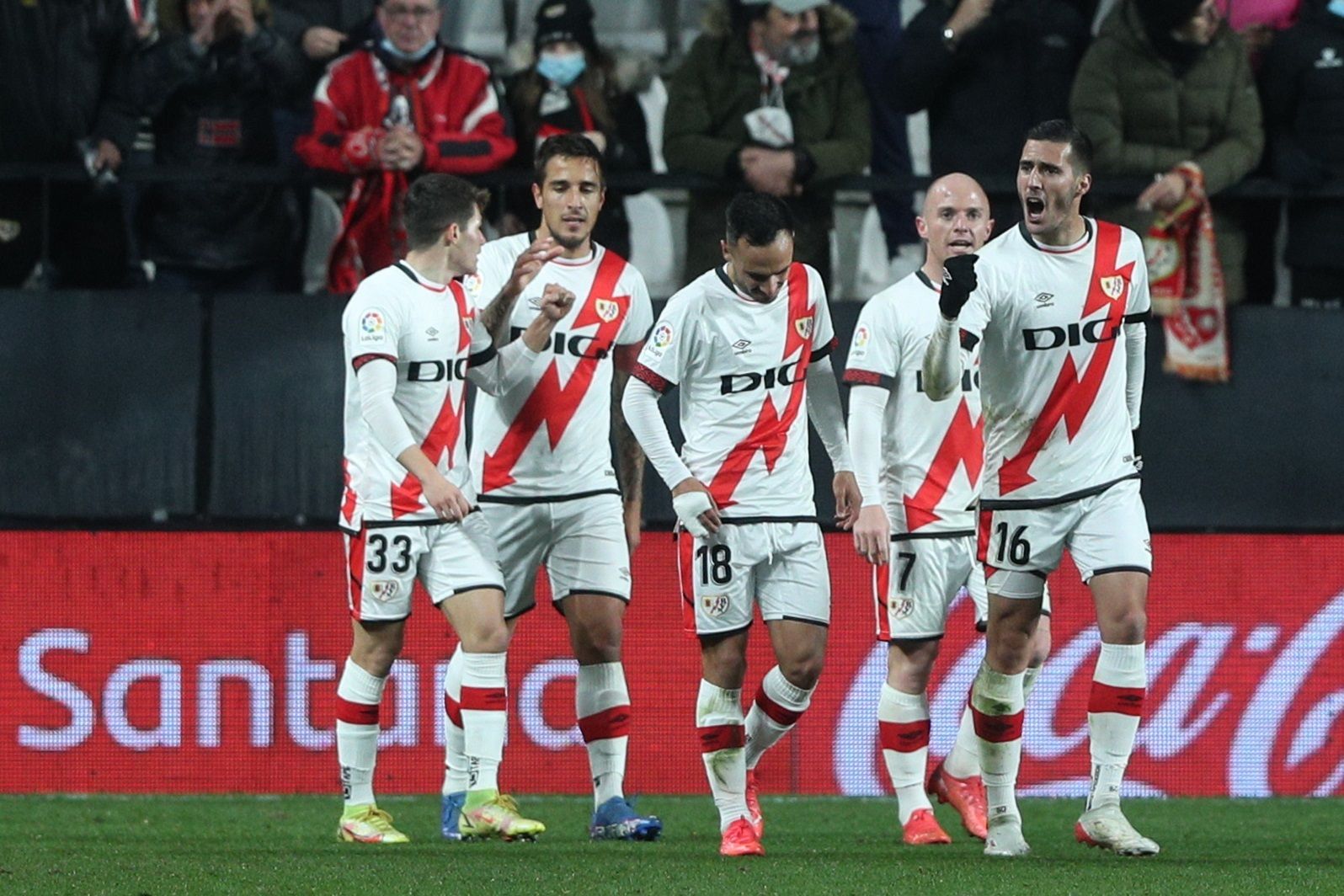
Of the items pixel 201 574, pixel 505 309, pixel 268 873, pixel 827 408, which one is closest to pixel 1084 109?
pixel 827 408

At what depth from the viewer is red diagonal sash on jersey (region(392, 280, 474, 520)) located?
846cm

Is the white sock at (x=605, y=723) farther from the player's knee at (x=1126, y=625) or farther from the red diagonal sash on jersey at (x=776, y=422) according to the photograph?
the player's knee at (x=1126, y=625)

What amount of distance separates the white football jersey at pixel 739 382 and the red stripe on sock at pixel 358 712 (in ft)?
4.86

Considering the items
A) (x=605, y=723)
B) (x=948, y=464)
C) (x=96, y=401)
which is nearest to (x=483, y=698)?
(x=605, y=723)

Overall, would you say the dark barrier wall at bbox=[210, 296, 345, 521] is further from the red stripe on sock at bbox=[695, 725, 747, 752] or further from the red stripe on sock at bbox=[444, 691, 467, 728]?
the red stripe on sock at bbox=[695, 725, 747, 752]

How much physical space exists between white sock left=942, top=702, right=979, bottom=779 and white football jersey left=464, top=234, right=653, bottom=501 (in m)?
1.67

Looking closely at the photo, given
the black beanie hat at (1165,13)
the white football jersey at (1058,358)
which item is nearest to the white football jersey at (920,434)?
the white football jersey at (1058,358)

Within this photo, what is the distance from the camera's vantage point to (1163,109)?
11070mm

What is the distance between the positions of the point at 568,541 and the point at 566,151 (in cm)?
145

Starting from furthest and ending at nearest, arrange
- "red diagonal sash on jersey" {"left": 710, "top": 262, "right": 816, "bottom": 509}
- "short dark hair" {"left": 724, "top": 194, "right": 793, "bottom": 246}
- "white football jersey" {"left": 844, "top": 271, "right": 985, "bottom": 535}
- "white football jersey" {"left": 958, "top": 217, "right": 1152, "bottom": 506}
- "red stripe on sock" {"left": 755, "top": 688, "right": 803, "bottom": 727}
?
1. "white football jersey" {"left": 844, "top": 271, "right": 985, "bottom": 535}
2. "red stripe on sock" {"left": 755, "top": 688, "right": 803, "bottom": 727}
3. "red diagonal sash on jersey" {"left": 710, "top": 262, "right": 816, "bottom": 509}
4. "short dark hair" {"left": 724, "top": 194, "right": 793, "bottom": 246}
5. "white football jersey" {"left": 958, "top": 217, "right": 1152, "bottom": 506}

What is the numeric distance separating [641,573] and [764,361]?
271cm

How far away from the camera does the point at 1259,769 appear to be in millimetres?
10742

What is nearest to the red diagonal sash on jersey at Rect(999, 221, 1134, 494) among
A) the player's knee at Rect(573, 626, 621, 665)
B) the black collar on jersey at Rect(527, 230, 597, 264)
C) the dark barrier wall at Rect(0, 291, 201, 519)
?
the player's knee at Rect(573, 626, 621, 665)

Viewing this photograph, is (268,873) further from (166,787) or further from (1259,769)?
(1259,769)
